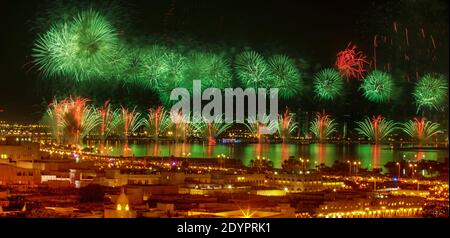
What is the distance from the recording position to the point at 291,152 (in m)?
24.9

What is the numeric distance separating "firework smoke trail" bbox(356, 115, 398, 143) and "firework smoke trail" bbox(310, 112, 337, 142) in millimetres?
837

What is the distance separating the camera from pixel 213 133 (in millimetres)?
24891

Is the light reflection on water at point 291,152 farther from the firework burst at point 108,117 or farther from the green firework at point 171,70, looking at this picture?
the green firework at point 171,70

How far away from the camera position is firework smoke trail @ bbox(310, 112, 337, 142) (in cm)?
2513

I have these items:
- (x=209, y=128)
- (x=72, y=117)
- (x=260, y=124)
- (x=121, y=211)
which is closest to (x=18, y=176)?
(x=72, y=117)

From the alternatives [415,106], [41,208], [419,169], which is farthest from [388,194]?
[415,106]

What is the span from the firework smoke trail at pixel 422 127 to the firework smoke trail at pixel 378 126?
0.43 meters

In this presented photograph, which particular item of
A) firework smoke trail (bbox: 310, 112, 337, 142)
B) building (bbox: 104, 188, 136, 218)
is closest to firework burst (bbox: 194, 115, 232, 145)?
firework smoke trail (bbox: 310, 112, 337, 142)

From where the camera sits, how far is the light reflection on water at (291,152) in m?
22.4

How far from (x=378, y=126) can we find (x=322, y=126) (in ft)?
5.42

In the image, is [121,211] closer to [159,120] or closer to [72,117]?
[72,117]

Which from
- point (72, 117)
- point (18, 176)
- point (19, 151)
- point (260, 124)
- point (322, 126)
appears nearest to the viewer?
point (18, 176)
